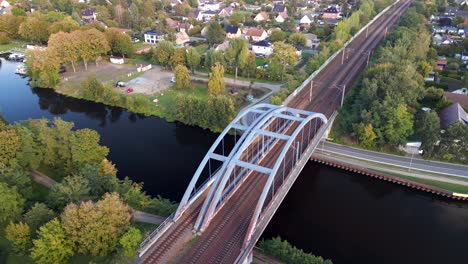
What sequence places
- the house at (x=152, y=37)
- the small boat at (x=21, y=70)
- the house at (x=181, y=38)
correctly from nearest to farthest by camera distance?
1. the small boat at (x=21, y=70)
2. the house at (x=181, y=38)
3. the house at (x=152, y=37)

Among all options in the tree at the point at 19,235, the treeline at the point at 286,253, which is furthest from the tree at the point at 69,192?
the treeline at the point at 286,253

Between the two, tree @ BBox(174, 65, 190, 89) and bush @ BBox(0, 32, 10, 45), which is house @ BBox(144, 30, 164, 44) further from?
bush @ BBox(0, 32, 10, 45)

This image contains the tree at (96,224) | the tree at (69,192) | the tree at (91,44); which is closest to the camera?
the tree at (96,224)

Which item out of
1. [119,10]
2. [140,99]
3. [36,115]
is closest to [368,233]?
[140,99]

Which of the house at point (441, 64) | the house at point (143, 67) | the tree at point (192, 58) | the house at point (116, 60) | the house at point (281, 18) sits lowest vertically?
the house at point (143, 67)

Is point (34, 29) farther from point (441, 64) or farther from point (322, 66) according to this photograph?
point (441, 64)

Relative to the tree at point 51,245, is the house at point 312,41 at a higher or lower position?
higher

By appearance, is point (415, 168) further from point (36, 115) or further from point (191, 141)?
point (36, 115)

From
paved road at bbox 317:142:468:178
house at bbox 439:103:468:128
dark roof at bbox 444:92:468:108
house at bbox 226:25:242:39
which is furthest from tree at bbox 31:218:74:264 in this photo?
house at bbox 226:25:242:39

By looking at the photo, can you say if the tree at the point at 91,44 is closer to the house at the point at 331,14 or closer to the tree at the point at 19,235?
the tree at the point at 19,235
